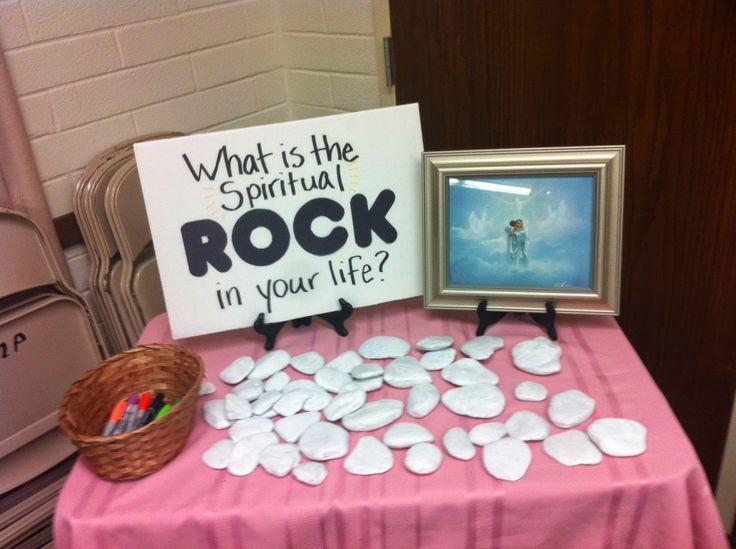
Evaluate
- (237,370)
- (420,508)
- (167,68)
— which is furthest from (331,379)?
(167,68)

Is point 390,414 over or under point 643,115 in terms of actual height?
under

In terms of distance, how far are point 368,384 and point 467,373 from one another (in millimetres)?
145

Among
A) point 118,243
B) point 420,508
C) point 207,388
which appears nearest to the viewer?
point 420,508

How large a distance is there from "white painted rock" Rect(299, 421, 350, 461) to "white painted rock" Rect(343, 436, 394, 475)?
2 cm

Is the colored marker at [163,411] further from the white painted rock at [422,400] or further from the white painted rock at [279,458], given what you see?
the white painted rock at [422,400]

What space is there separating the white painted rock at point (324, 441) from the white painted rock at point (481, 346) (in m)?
0.24

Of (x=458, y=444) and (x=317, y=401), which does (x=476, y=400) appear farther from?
(x=317, y=401)

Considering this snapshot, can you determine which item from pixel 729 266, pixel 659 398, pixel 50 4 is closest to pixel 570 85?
pixel 729 266

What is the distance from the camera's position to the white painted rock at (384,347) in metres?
0.98

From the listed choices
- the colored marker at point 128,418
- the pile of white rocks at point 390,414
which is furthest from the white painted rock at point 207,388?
the colored marker at point 128,418

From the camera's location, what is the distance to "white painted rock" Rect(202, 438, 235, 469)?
810 mm

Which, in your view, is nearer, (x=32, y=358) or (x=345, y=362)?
(x=345, y=362)

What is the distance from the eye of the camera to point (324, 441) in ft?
2.69

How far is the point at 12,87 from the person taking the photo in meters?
1.16
